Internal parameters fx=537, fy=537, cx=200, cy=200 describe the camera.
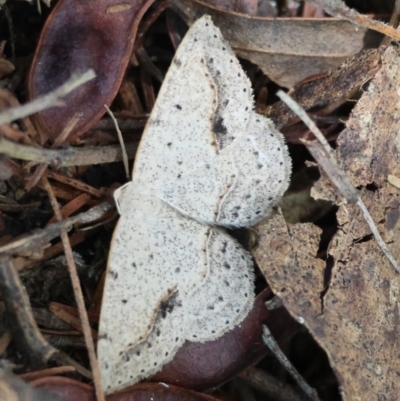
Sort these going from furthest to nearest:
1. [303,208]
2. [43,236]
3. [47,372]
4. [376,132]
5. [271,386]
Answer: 1. [303,208]
2. [271,386]
3. [376,132]
4. [43,236]
5. [47,372]

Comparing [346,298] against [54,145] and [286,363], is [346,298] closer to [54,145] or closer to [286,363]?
[286,363]

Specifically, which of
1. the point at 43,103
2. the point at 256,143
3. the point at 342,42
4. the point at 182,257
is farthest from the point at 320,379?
the point at 43,103

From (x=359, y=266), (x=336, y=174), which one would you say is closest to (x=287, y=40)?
(x=336, y=174)

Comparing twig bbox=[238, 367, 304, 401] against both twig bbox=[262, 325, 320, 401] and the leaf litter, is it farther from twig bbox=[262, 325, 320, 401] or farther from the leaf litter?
twig bbox=[262, 325, 320, 401]

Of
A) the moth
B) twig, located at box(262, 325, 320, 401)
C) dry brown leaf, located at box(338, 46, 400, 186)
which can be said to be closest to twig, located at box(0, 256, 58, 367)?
the moth

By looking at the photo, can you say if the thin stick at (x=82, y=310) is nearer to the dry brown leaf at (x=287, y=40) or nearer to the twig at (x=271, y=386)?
the twig at (x=271, y=386)
